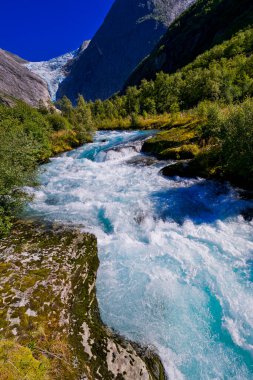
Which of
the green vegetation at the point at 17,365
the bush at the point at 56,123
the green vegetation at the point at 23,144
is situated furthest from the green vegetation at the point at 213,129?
the bush at the point at 56,123

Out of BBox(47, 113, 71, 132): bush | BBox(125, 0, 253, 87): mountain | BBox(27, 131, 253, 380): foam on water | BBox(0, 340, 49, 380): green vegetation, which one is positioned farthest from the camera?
BBox(125, 0, 253, 87): mountain

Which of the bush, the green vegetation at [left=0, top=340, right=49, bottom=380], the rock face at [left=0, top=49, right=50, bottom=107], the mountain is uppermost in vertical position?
the mountain

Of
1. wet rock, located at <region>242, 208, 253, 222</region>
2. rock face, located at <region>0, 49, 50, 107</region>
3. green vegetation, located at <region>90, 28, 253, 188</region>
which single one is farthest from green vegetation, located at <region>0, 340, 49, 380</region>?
rock face, located at <region>0, 49, 50, 107</region>

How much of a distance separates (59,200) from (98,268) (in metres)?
7.91

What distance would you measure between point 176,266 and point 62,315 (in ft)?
15.0

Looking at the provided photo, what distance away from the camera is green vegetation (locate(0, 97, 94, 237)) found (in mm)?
12812

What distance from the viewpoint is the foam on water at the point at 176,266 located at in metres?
6.62

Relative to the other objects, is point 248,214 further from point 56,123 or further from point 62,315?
point 56,123

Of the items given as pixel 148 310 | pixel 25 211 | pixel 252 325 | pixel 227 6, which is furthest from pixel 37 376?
pixel 227 6

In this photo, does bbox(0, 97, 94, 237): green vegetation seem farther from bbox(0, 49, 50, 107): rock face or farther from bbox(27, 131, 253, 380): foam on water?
bbox(0, 49, 50, 107): rock face

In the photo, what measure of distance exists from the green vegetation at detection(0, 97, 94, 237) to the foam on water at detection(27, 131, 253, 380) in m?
1.87

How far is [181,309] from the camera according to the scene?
7707 mm

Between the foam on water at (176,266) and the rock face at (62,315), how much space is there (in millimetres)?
575

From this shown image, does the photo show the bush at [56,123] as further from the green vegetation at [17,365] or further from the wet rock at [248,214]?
the green vegetation at [17,365]
